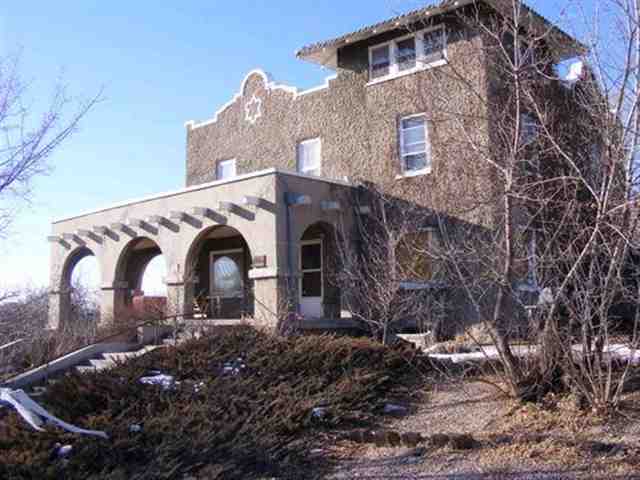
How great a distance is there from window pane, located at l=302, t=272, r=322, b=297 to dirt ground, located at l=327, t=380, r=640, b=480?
9963 mm

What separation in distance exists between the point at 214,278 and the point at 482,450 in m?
15.1

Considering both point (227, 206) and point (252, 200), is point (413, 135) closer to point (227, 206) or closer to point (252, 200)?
point (252, 200)

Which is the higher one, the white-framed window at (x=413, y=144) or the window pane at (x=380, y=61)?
the window pane at (x=380, y=61)

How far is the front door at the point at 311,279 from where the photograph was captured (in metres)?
18.2

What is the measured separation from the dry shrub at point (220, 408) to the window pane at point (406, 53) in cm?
870

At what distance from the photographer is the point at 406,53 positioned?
17547mm

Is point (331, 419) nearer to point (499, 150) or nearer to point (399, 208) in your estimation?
point (499, 150)

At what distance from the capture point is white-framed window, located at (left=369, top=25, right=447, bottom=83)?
16.6 meters

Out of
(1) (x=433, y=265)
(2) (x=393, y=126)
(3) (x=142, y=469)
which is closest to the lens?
(3) (x=142, y=469)

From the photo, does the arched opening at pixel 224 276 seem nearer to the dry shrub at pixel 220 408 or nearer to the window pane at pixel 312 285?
the window pane at pixel 312 285

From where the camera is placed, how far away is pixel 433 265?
48.3 feet

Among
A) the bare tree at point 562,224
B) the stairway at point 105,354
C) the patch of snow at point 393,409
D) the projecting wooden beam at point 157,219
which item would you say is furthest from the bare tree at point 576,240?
the projecting wooden beam at point 157,219

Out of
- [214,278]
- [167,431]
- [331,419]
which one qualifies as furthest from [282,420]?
[214,278]

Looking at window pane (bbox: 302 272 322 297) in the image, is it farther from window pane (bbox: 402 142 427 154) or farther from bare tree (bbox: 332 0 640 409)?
bare tree (bbox: 332 0 640 409)
